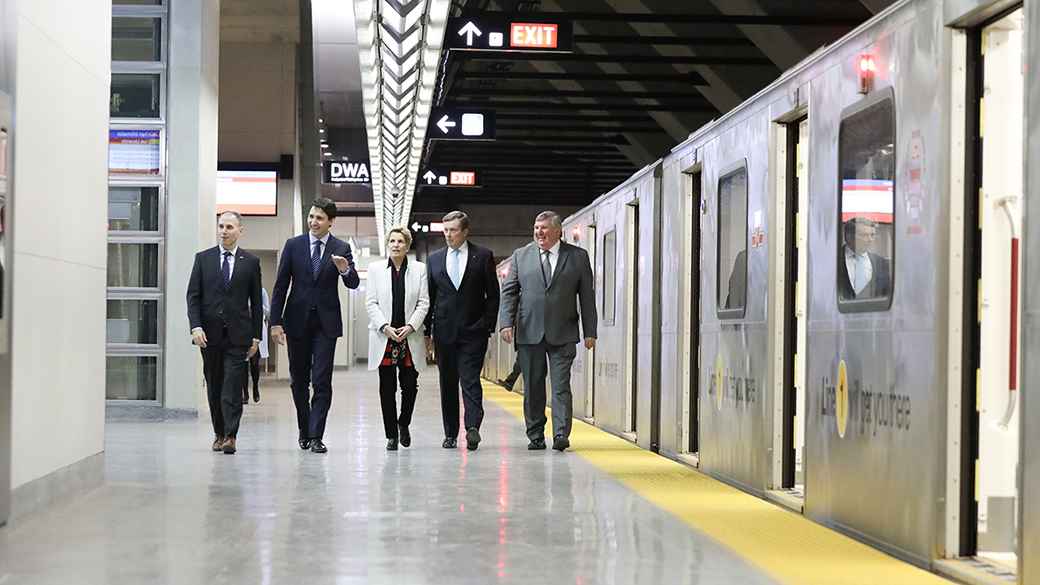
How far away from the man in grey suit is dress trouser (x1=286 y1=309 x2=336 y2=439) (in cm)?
134

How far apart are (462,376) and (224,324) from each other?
180cm

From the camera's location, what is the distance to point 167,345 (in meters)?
12.1

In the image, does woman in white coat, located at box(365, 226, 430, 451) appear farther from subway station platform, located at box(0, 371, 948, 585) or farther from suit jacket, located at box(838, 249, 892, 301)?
suit jacket, located at box(838, 249, 892, 301)

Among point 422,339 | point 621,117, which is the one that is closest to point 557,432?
point 422,339

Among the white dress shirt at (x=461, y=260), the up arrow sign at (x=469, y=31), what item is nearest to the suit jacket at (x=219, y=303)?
the white dress shirt at (x=461, y=260)

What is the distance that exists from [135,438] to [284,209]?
1243cm

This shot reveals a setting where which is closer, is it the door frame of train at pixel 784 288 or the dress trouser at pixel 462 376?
the door frame of train at pixel 784 288

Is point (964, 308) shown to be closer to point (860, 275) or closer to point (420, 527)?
point (860, 275)

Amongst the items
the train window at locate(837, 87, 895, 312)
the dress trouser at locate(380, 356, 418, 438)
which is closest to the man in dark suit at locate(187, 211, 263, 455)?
the dress trouser at locate(380, 356, 418, 438)

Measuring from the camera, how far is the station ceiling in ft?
55.1

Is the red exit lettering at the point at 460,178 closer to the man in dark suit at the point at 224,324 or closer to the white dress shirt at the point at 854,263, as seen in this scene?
the man in dark suit at the point at 224,324

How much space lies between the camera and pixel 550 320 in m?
9.09

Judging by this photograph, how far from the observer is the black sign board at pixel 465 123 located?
57.4 ft

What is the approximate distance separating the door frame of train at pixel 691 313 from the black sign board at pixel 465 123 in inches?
367
